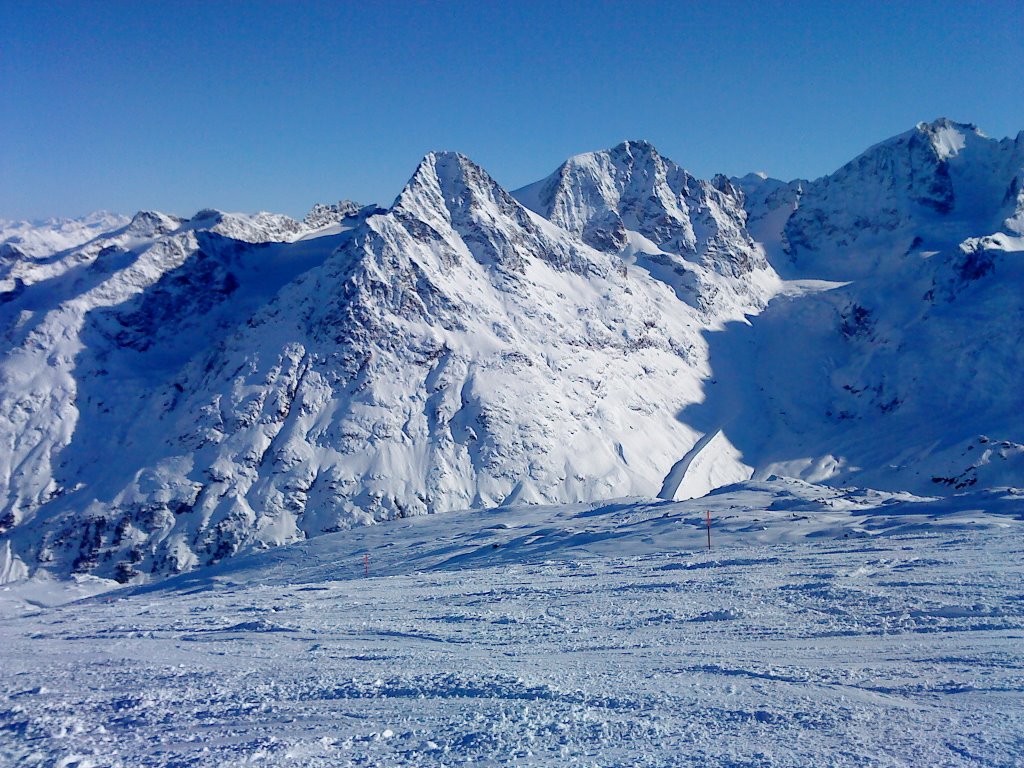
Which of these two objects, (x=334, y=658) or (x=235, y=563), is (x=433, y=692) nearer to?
(x=334, y=658)

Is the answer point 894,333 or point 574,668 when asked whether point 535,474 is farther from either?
point 574,668

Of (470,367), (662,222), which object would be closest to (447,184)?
(470,367)

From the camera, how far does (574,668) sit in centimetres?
1162

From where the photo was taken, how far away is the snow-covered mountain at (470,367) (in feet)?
253

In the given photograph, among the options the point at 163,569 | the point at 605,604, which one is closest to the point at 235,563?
the point at 163,569

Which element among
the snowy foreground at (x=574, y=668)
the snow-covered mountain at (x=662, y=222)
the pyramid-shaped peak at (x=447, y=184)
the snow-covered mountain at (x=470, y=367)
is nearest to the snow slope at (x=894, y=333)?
the snow-covered mountain at (x=470, y=367)

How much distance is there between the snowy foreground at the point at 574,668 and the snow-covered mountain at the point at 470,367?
54175 mm

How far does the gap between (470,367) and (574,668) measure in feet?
250

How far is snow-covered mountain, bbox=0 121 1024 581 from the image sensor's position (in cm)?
7700

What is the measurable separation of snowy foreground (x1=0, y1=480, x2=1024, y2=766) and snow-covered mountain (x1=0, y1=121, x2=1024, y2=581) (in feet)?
178

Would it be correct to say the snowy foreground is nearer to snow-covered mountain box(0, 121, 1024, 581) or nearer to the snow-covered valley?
the snow-covered valley

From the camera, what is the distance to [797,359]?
105938mm

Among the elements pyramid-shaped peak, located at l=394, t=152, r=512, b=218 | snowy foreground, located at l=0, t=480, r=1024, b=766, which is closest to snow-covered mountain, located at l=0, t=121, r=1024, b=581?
pyramid-shaped peak, located at l=394, t=152, r=512, b=218

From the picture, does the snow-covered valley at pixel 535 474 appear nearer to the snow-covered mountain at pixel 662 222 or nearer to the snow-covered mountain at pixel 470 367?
the snow-covered mountain at pixel 470 367
